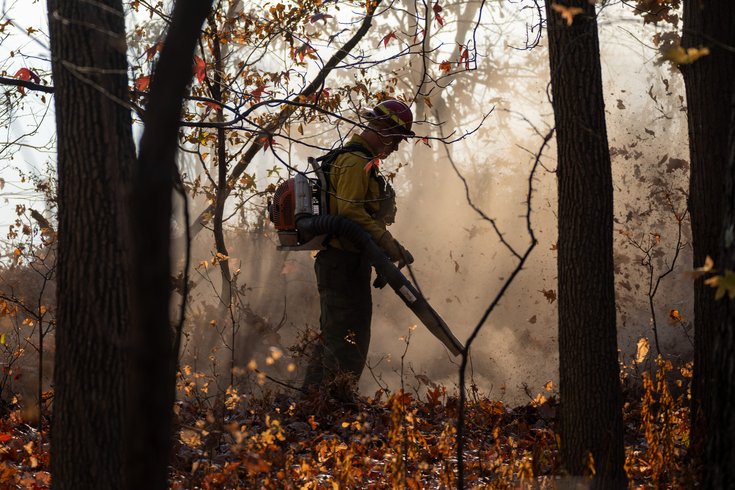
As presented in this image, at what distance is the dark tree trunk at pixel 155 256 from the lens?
1.85 m

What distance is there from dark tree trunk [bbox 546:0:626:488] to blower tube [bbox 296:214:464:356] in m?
1.97

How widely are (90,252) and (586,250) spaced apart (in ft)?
7.72

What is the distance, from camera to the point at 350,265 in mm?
6195

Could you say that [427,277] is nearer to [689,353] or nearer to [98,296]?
[689,353]

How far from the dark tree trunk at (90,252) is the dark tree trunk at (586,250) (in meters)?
2.13

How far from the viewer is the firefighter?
602 centimetres

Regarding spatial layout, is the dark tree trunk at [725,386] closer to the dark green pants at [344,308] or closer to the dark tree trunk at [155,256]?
the dark tree trunk at [155,256]

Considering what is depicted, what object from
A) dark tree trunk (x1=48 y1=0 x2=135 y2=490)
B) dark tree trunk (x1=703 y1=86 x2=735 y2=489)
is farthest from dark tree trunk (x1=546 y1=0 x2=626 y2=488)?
dark tree trunk (x1=48 y1=0 x2=135 y2=490)

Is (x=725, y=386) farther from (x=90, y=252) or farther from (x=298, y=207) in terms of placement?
(x=298, y=207)

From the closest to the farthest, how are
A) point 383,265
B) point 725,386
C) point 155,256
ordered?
A: point 155,256, point 725,386, point 383,265

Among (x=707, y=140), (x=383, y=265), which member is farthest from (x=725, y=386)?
(x=383, y=265)

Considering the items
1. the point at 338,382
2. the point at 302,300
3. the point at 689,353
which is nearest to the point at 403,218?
the point at 302,300

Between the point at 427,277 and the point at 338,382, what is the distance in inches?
318

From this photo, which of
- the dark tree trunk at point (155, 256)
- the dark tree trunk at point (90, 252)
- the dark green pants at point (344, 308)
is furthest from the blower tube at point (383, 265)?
the dark tree trunk at point (155, 256)
